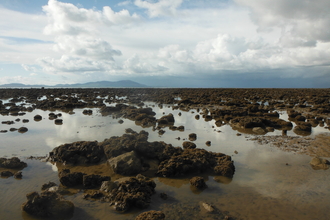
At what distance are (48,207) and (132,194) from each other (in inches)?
82.8

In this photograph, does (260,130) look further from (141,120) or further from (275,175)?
(141,120)

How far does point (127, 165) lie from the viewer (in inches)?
291

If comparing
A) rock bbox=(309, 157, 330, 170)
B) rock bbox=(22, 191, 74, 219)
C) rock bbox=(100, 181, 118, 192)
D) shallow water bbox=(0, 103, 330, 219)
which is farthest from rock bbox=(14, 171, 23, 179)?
rock bbox=(309, 157, 330, 170)

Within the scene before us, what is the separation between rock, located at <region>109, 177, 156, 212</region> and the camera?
17.7 ft

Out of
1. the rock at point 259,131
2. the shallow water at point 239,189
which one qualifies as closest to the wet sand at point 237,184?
the shallow water at point 239,189

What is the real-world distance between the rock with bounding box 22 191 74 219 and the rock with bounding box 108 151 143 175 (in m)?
2.24

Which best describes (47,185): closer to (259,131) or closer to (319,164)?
A: (319,164)

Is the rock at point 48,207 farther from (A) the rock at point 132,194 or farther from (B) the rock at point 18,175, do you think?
(B) the rock at point 18,175

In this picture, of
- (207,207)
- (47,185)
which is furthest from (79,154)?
(207,207)

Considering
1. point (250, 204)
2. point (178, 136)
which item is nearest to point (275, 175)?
point (250, 204)

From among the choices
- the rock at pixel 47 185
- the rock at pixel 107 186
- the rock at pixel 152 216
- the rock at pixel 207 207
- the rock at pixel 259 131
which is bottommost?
the rock at pixel 47 185

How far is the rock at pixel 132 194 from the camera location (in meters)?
5.39

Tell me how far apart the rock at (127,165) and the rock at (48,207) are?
224 centimetres

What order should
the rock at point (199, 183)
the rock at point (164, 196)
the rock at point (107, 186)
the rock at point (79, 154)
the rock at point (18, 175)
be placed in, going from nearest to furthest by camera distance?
the rock at point (164, 196)
the rock at point (107, 186)
the rock at point (199, 183)
the rock at point (18, 175)
the rock at point (79, 154)
